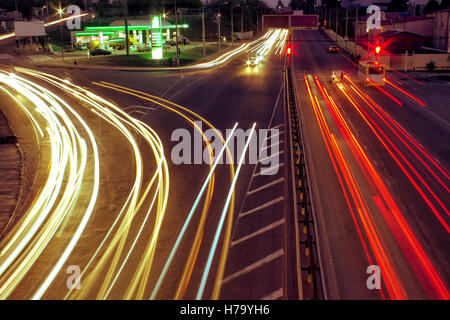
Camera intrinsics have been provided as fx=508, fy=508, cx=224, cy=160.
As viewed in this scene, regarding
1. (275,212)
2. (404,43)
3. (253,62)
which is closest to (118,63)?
(253,62)

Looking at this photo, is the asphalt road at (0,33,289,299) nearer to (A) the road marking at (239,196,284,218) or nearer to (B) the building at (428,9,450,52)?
(A) the road marking at (239,196,284,218)

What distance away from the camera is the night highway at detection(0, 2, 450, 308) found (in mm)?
11102

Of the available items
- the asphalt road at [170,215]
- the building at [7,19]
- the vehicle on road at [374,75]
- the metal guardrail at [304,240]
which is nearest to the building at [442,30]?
the vehicle on road at [374,75]

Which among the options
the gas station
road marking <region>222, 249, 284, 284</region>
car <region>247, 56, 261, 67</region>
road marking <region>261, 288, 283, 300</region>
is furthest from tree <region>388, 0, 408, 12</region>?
road marking <region>261, 288, 283, 300</region>

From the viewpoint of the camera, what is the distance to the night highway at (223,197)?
11102mm

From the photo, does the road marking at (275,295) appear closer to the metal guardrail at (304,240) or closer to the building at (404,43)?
the metal guardrail at (304,240)

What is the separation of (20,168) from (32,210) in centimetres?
552

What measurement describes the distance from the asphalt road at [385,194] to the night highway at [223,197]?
0.20 feet

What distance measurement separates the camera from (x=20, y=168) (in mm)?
20578

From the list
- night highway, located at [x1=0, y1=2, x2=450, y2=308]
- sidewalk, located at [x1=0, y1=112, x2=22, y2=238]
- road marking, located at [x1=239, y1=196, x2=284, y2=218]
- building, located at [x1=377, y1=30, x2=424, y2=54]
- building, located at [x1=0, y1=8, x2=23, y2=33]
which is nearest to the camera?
night highway, located at [x1=0, y1=2, x2=450, y2=308]

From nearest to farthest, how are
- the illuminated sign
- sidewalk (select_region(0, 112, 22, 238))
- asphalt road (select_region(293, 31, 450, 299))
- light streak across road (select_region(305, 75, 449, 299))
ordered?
light streak across road (select_region(305, 75, 449, 299)), asphalt road (select_region(293, 31, 450, 299)), sidewalk (select_region(0, 112, 22, 238)), the illuminated sign

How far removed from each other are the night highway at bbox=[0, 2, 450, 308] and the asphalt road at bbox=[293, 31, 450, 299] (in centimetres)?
6

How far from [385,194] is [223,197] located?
5.21 meters

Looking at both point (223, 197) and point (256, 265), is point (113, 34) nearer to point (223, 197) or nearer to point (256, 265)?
point (223, 197)
